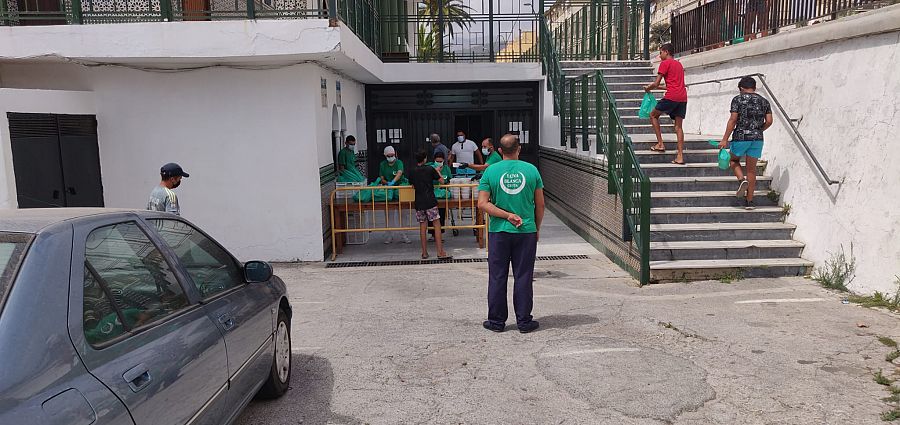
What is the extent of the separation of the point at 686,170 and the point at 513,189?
177 inches

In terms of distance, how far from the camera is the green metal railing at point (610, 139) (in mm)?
7641

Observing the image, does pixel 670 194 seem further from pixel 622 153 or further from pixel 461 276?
pixel 461 276

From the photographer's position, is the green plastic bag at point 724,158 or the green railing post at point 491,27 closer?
the green plastic bag at point 724,158

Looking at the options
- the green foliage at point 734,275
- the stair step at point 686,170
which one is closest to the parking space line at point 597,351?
the green foliage at point 734,275

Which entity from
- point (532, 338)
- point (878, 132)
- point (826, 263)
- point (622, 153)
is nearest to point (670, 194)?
point (622, 153)

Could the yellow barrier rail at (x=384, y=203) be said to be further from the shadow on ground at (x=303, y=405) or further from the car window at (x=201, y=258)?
the car window at (x=201, y=258)

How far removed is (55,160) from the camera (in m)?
8.55

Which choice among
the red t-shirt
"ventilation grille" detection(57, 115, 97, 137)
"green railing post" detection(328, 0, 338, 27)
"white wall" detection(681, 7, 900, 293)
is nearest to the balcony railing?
"white wall" detection(681, 7, 900, 293)

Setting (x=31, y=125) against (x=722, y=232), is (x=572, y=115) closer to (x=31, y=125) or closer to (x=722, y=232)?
(x=722, y=232)

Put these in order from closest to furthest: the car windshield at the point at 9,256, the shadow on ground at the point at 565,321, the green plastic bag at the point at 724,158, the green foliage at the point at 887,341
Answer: the car windshield at the point at 9,256 < the green foliage at the point at 887,341 < the shadow on ground at the point at 565,321 < the green plastic bag at the point at 724,158

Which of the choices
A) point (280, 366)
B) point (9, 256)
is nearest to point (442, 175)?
point (280, 366)

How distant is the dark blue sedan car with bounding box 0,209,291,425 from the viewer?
223 cm

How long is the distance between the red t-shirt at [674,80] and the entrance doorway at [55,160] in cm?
803

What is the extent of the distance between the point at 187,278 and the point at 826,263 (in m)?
6.82
